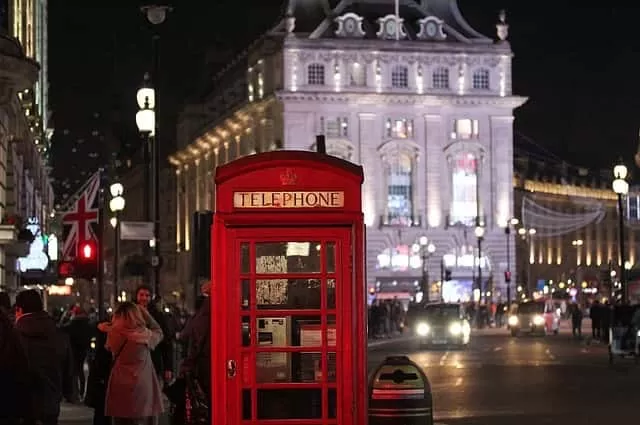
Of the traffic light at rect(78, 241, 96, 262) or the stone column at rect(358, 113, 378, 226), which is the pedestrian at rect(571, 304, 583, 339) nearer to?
the traffic light at rect(78, 241, 96, 262)

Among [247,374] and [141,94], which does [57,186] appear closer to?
[141,94]

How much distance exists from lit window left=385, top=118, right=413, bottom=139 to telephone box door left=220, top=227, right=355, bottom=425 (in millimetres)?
110167

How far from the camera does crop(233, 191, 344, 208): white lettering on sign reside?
14.5m

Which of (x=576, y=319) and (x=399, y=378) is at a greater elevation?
(x=399, y=378)

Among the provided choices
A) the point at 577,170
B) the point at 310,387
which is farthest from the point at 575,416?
the point at 577,170

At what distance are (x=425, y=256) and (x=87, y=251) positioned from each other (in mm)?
92425

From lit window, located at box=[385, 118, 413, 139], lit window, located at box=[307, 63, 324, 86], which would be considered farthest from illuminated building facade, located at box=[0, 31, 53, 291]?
lit window, located at box=[385, 118, 413, 139]

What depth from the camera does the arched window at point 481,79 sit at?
412 feet

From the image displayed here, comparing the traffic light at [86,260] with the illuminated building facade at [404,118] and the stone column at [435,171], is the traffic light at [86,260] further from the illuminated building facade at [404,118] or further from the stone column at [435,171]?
the stone column at [435,171]

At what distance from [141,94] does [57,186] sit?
12088 centimetres

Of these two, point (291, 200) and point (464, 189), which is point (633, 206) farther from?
point (291, 200)

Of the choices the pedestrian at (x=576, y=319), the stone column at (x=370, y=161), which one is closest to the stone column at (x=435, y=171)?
the stone column at (x=370, y=161)

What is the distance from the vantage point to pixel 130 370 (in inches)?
599

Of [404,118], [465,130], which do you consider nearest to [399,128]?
[404,118]
